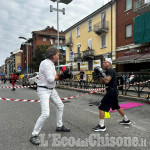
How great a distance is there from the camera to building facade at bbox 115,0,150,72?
15.3 meters

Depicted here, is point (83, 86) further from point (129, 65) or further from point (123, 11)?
point (123, 11)

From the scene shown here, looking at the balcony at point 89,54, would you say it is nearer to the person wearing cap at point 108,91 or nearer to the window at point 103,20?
the window at point 103,20

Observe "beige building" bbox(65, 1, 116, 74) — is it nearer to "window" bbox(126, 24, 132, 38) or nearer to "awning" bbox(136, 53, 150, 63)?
"window" bbox(126, 24, 132, 38)

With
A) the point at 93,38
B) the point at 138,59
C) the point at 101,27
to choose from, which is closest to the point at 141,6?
the point at 138,59

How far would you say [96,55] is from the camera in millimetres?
23938

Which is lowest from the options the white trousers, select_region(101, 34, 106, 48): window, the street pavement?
the street pavement

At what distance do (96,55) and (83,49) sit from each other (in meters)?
4.11

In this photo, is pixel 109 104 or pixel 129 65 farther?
pixel 129 65

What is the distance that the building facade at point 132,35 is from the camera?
15.3m

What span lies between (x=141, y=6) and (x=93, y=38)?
9.87m

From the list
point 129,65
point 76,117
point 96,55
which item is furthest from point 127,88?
point 96,55

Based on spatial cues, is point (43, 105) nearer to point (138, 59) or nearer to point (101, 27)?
point (138, 59)

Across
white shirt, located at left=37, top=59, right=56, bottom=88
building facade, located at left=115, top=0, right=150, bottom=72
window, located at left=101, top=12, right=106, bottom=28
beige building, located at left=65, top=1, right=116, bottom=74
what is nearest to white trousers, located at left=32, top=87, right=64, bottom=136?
white shirt, located at left=37, top=59, right=56, bottom=88

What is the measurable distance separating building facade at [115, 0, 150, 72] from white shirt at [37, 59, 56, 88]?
12.4 meters
